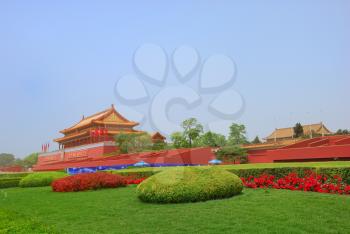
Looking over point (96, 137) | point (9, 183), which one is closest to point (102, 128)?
point (96, 137)

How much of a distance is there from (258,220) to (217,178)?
7.11ft

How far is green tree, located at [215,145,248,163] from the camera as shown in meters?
26.1

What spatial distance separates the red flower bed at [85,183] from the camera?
10500mm

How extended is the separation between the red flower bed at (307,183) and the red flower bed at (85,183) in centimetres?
450

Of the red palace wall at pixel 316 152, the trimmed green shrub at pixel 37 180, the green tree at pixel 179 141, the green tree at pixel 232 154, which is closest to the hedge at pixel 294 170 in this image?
the red palace wall at pixel 316 152

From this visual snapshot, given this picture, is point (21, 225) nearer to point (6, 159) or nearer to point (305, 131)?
point (305, 131)

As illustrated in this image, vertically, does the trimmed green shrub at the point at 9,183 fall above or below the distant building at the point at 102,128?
below

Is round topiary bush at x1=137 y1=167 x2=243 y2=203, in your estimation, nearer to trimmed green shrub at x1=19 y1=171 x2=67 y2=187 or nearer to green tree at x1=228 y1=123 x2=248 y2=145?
trimmed green shrub at x1=19 y1=171 x2=67 y2=187

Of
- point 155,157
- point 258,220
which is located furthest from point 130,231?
point 155,157

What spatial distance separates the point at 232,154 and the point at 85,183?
17.7 meters

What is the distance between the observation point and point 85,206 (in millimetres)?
6871

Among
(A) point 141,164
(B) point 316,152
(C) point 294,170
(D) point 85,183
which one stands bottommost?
(D) point 85,183

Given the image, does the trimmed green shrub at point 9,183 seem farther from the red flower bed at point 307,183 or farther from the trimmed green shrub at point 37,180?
the red flower bed at point 307,183

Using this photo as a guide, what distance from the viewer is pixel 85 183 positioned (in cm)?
1055
